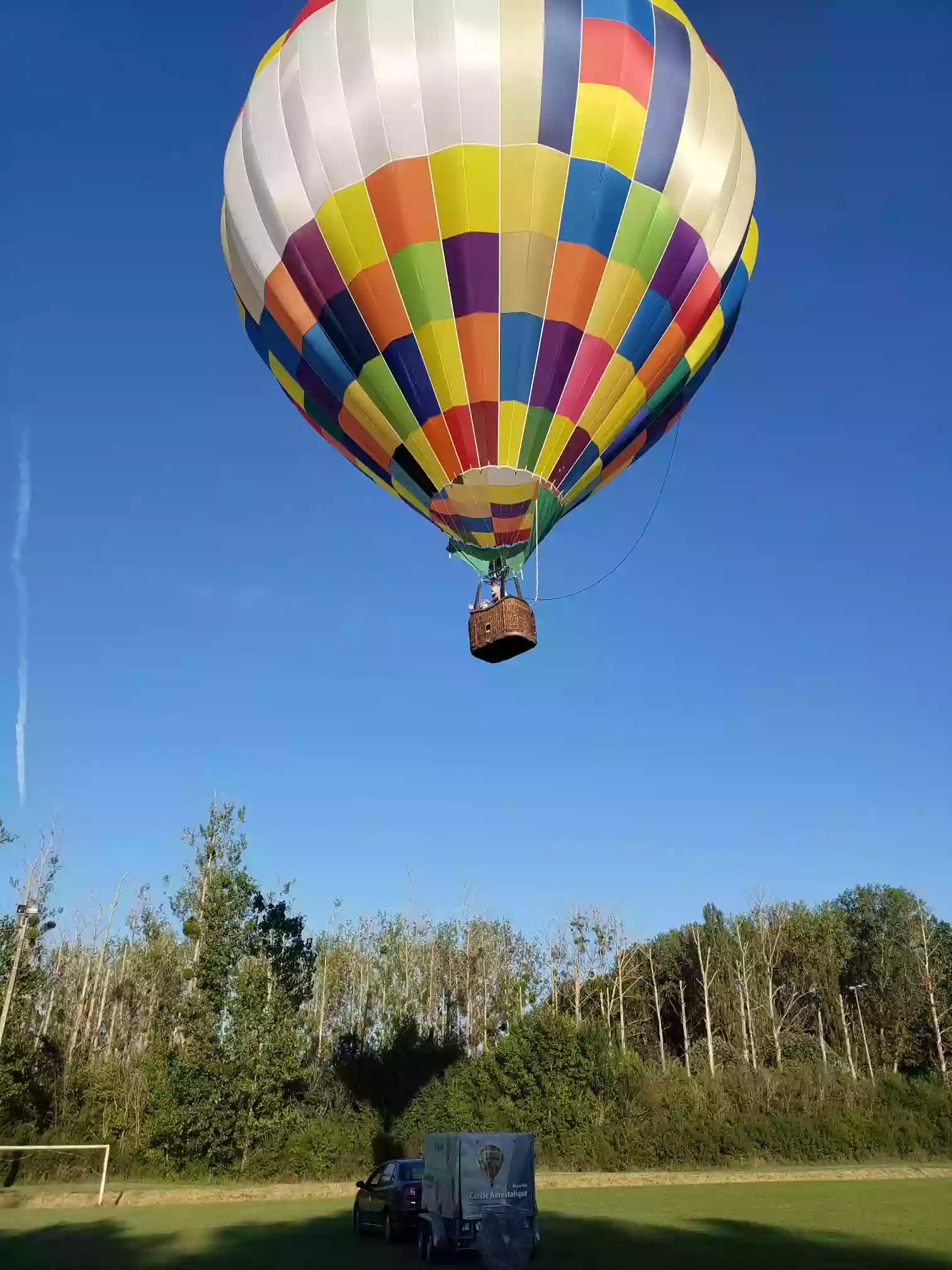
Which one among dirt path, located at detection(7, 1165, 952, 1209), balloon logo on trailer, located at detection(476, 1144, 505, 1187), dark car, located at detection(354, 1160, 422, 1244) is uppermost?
balloon logo on trailer, located at detection(476, 1144, 505, 1187)

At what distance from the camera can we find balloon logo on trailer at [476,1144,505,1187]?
10953 mm

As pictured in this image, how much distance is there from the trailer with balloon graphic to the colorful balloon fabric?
7.97 metres

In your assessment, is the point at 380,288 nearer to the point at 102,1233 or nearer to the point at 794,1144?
the point at 102,1233

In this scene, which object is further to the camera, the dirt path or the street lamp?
the street lamp

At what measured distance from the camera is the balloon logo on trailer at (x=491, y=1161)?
10953mm

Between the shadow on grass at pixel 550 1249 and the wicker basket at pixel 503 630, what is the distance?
7.04 meters

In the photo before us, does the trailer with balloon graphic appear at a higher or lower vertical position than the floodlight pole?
lower

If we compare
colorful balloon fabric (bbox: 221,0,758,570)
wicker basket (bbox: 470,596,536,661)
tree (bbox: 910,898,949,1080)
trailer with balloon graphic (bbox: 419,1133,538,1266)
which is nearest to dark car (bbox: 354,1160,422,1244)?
trailer with balloon graphic (bbox: 419,1133,538,1266)

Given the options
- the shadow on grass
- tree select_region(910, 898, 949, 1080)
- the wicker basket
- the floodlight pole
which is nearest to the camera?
the shadow on grass

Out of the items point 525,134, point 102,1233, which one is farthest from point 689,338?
point 102,1233

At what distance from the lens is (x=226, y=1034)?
91.5 ft

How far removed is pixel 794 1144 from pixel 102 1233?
75.7ft

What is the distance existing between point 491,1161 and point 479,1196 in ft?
1.28

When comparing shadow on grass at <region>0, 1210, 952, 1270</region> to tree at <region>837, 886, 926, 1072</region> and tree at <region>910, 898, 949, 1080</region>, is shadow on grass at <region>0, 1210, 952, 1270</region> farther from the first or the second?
tree at <region>837, 886, 926, 1072</region>
